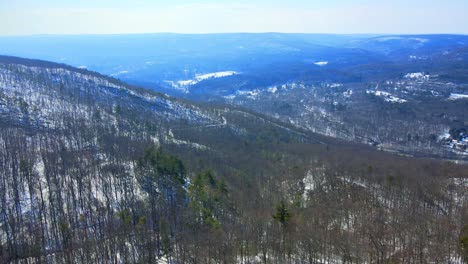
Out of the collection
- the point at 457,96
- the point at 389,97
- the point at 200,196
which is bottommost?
the point at 389,97

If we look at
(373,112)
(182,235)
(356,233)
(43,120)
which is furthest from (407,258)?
(373,112)

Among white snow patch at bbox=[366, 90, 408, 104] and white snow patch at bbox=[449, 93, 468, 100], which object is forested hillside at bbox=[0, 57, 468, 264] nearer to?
white snow patch at bbox=[366, 90, 408, 104]

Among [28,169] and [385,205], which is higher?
[28,169]

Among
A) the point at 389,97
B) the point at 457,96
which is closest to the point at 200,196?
the point at 389,97

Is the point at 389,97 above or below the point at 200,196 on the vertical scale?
below

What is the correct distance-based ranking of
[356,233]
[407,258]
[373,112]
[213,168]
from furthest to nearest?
[373,112]
[213,168]
[356,233]
[407,258]

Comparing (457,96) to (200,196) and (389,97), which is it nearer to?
(389,97)

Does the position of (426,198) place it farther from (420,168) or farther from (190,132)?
(190,132)

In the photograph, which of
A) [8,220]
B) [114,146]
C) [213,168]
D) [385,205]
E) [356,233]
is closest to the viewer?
[356,233]

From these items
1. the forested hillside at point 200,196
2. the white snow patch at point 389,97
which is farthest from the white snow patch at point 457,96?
the forested hillside at point 200,196
